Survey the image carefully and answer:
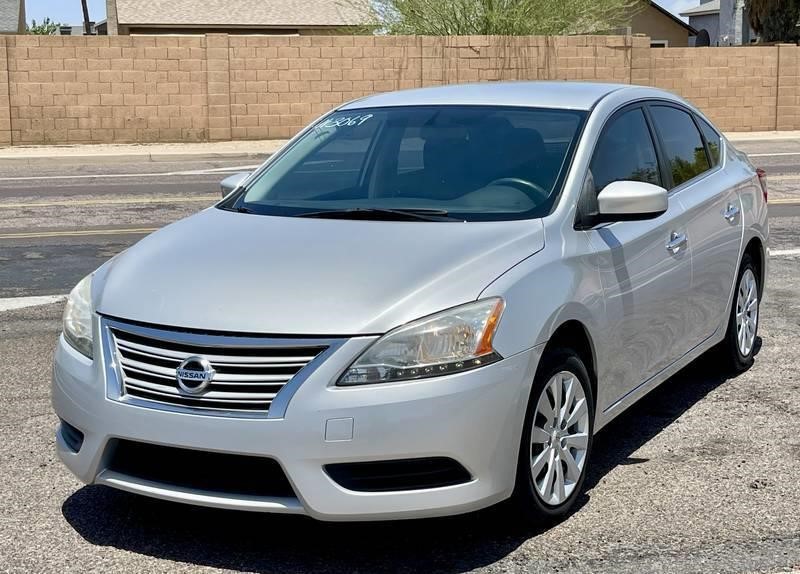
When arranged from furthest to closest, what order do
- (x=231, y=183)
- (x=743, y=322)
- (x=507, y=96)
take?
(x=743, y=322), (x=231, y=183), (x=507, y=96)

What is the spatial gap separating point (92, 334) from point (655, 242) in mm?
2489

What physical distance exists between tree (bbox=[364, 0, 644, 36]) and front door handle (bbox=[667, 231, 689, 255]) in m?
23.8

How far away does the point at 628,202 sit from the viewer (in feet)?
15.8

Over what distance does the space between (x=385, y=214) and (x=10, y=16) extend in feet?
143

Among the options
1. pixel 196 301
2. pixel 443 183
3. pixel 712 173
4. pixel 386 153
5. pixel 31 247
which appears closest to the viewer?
pixel 196 301

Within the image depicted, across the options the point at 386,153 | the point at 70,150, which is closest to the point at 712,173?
the point at 386,153

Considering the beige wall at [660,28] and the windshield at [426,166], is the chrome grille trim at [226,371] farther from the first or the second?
the beige wall at [660,28]

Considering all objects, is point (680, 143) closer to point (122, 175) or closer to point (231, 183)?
point (231, 183)

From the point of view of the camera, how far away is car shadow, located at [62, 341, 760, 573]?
4145mm

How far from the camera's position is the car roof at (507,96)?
18.1ft

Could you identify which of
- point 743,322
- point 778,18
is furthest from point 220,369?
point 778,18

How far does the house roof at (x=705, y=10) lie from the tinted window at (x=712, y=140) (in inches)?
2055

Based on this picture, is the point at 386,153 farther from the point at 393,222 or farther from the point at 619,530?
the point at 619,530

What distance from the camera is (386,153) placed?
5.55 metres
